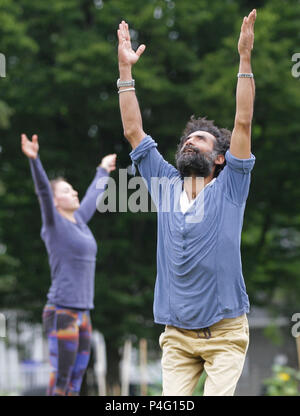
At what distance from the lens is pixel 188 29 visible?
41.9ft

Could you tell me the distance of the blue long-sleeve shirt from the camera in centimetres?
353

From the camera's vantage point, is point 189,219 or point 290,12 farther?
point 290,12

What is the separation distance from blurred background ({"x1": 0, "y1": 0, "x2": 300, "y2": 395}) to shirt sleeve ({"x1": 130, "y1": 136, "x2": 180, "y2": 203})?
8.30 meters

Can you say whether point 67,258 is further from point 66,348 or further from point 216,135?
point 216,135

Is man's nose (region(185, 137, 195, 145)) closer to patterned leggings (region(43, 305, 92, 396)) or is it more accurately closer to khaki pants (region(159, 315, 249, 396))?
khaki pants (region(159, 315, 249, 396))

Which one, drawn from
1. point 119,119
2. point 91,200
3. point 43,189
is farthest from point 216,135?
point 119,119

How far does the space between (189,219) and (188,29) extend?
969 centimetres

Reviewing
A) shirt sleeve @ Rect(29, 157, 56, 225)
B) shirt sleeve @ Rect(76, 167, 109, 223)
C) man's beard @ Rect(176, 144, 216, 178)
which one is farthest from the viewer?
shirt sleeve @ Rect(76, 167, 109, 223)

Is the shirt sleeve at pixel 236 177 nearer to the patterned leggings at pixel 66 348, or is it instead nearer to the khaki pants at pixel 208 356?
the khaki pants at pixel 208 356

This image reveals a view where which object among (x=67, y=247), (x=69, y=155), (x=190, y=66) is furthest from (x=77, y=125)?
(x=67, y=247)

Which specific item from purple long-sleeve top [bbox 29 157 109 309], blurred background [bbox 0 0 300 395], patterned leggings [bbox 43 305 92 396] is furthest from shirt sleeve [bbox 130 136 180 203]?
blurred background [bbox 0 0 300 395]
